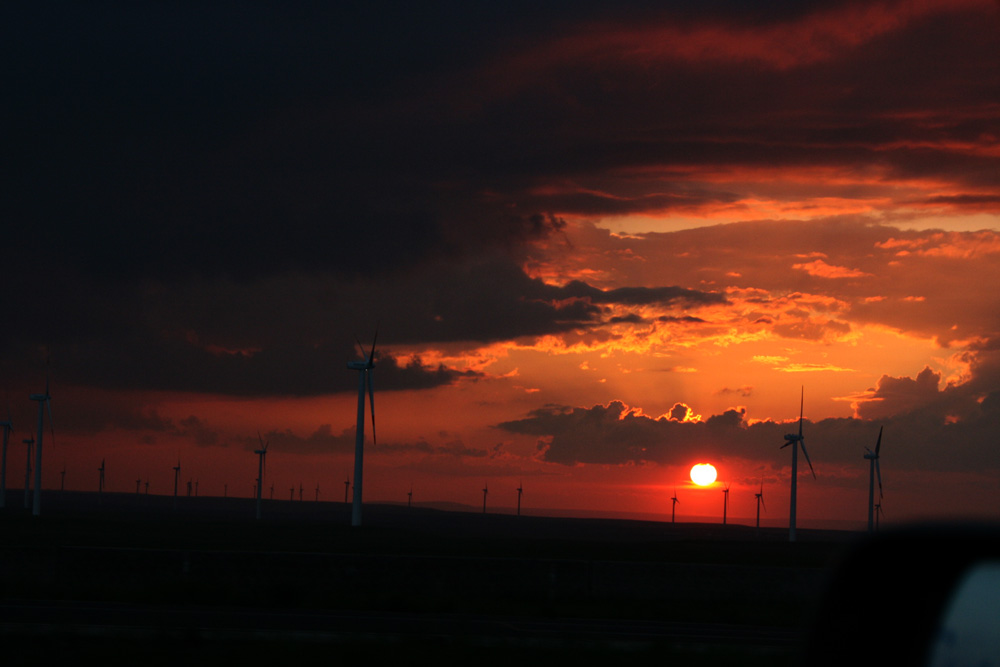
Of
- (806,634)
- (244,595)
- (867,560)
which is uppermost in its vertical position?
(867,560)

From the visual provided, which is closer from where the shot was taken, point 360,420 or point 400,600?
point 400,600

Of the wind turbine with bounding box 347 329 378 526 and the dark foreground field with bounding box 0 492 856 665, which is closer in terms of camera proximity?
the dark foreground field with bounding box 0 492 856 665

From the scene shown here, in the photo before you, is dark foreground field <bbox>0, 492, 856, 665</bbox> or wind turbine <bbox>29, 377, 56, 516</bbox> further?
wind turbine <bbox>29, 377, 56, 516</bbox>

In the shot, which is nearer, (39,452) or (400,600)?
(400,600)

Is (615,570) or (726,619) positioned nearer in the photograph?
(726,619)

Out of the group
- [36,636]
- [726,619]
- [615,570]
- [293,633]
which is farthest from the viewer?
[615,570]

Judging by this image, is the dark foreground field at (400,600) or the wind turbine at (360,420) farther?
the wind turbine at (360,420)

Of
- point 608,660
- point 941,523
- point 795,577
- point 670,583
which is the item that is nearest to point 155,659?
point 608,660

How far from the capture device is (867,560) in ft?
10.3

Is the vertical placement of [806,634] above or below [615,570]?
above

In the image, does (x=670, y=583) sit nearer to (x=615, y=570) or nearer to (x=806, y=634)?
(x=615, y=570)

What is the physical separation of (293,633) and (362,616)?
13.3 ft

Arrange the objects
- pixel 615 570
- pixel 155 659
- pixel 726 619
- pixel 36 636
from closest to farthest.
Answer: pixel 155 659
pixel 36 636
pixel 726 619
pixel 615 570

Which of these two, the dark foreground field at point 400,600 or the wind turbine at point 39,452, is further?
the wind turbine at point 39,452
